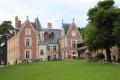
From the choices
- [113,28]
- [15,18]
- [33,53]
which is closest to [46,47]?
[33,53]

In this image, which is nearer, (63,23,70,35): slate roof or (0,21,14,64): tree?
(63,23,70,35): slate roof

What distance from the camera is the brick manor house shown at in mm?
77625

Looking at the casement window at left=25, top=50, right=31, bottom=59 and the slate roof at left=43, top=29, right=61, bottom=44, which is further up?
the slate roof at left=43, top=29, right=61, bottom=44

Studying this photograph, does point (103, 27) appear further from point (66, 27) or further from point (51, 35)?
point (51, 35)

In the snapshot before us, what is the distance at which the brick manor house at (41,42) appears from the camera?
77.6 metres

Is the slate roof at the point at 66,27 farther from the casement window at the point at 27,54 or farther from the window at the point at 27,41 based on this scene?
the casement window at the point at 27,54

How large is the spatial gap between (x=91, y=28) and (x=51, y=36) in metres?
33.4

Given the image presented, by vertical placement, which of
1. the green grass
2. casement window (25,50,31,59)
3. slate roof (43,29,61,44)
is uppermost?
slate roof (43,29,61,44)

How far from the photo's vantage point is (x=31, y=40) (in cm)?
7875

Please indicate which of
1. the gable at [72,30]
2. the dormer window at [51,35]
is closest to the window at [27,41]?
the dormer window at [51,35]

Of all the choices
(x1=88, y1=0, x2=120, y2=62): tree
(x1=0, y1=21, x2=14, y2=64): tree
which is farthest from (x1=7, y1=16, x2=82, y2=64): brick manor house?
(x1=88, y1=0, x2=120, y2=62): tree

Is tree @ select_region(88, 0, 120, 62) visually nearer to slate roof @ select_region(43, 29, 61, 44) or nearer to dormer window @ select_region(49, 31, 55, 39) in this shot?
slate roof @ select_region(43, 29, 61, 44)

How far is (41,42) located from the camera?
269ft

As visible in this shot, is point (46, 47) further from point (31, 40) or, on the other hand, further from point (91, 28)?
point (91, 28)
